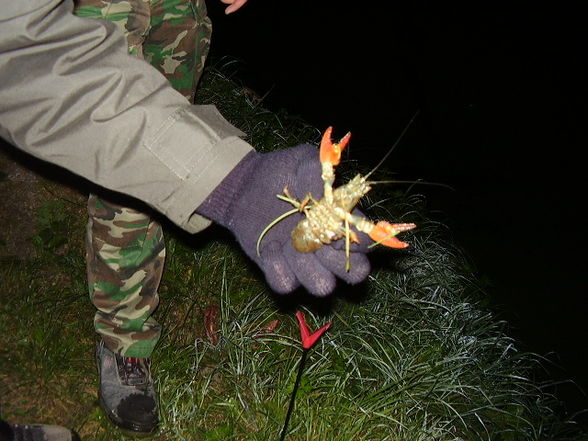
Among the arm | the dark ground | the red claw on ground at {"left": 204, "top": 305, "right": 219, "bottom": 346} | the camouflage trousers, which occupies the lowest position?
the dark ground

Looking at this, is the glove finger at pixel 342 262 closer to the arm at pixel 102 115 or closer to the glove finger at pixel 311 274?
→ the glove finger at pixel 311 274

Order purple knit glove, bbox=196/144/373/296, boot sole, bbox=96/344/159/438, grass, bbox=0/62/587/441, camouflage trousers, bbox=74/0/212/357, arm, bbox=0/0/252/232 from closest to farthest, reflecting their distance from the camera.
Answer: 1. arm, bbox=0/0/252/232
2. purple knit glove, bbox=196/144/373/296
3. camouflage trousers, bbox=74/0/212/357
4. boot sole, bbox=96/344/159/438
5. grass, bbox=0/62/587/441

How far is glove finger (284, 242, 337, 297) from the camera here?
4.95 feet

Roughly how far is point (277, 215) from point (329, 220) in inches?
6.3

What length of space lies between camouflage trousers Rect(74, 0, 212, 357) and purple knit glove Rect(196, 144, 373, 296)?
2.51 feet

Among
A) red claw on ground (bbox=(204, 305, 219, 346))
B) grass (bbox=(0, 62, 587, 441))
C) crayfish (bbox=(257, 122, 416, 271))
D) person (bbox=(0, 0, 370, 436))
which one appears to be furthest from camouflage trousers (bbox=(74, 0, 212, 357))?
crayfish (bbox=(257, 122, 416, 271))

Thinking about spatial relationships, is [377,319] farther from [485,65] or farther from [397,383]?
[485,65]

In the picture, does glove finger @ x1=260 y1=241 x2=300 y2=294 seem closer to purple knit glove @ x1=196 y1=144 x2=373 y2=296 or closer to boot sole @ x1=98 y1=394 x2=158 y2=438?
purple knit glove @ x1=196 y1=144 x2=373 y2=296

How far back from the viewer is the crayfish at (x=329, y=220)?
149cm

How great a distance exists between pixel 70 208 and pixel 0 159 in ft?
1.95

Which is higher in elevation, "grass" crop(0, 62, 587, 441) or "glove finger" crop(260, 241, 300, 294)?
"glove finger" crop(260, 241, 300, 294)

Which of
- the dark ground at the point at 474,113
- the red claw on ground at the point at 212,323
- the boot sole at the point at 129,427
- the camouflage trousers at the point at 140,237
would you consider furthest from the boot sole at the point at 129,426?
the dark ground at the point at 474,113

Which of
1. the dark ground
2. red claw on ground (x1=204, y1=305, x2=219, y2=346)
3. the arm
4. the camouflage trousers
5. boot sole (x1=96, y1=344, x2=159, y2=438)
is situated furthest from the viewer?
the dark ground

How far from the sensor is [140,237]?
7.14ft
